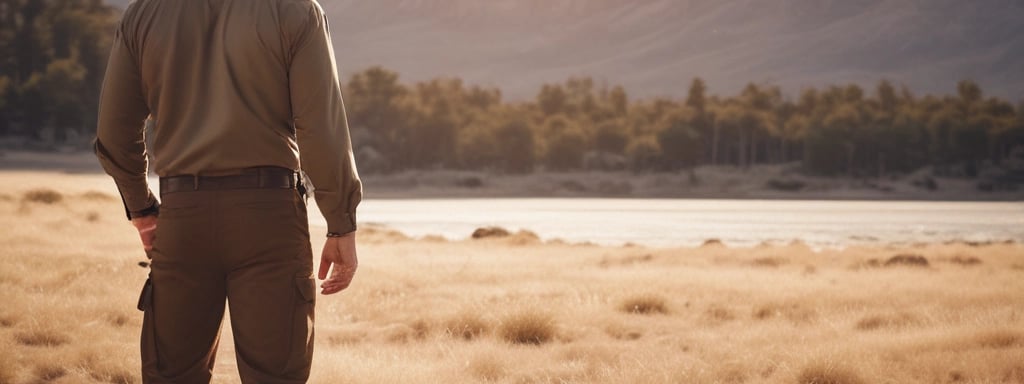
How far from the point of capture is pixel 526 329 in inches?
382

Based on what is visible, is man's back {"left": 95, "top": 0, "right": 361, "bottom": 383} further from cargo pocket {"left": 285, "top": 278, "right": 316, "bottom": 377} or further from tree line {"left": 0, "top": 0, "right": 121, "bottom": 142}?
tree line {"left": 0, "top": 0, "right": 121, "bottom": 142}

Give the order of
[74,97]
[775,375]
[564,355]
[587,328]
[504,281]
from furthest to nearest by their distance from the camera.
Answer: [74,97] → [504,281] → [587,328] → [564,355] → [775,375]

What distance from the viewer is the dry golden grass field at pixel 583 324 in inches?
294

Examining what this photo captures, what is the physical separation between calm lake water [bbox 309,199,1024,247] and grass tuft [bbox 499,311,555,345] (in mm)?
25684

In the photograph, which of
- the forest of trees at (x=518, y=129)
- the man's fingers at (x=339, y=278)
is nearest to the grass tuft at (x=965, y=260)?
the man's fingers at (x=339, y=278)

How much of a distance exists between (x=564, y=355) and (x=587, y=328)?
1603 mm

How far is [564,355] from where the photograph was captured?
8773 millimetres

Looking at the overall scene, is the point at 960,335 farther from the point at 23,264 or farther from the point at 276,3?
the point at 23,264

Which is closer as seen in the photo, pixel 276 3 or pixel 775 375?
pixel 276 3

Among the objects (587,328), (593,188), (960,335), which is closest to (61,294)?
(587,328)

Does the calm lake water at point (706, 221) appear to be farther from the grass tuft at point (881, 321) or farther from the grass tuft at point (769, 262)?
the grass tuft at point (881, 321)

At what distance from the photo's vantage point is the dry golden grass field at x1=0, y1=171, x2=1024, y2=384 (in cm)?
747

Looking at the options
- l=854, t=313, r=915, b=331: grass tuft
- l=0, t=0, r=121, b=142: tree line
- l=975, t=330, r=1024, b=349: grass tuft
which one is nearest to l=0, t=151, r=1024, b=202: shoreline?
l=0, t=0, r=121, b=142: tree line

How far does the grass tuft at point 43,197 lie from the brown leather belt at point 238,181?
3252 centimetres
